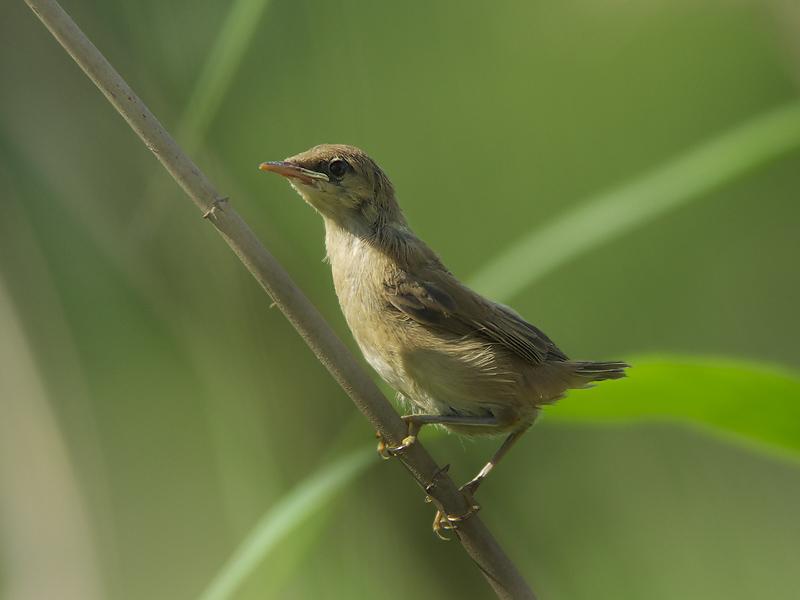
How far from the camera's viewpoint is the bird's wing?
1.79m

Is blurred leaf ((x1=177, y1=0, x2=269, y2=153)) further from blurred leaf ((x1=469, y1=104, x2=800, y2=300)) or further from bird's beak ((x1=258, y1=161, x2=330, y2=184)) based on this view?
blurred leaf ((x1=469, y1=104, x2=800, y2=300))

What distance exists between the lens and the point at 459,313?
1.83 meters

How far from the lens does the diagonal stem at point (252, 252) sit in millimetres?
1154

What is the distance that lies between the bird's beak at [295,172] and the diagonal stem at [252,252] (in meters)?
0.47

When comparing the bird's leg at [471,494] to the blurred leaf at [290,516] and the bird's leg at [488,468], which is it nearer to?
the bird's leg at [488,468]

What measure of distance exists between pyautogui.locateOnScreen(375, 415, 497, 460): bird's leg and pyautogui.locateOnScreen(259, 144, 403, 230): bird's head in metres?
0.49

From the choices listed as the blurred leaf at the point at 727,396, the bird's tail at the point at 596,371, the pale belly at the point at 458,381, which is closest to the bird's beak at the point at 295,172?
the pale belly at the point at 458,381

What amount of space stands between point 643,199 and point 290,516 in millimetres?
819

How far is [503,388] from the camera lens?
179 cm

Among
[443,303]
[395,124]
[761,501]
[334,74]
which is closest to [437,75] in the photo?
[395,124]

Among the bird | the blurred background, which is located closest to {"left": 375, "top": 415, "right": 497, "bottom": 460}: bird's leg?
the bird

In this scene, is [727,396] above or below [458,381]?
below

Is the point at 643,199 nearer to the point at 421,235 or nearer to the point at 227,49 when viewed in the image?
the point at 227,49

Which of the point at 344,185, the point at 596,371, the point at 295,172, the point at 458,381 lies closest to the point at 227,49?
the point at 295,172
